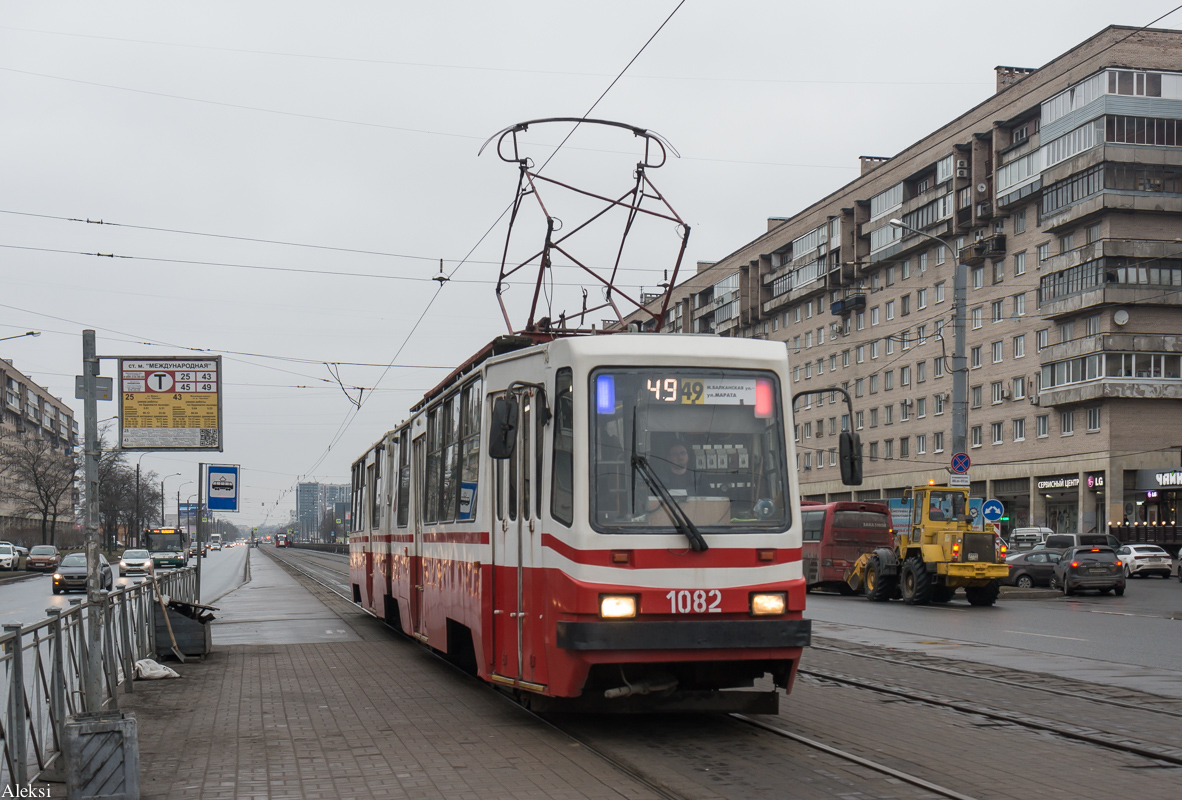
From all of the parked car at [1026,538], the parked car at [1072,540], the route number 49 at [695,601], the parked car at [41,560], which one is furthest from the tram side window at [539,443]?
the parked car at [41,560]

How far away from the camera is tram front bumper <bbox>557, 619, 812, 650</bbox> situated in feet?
28.0

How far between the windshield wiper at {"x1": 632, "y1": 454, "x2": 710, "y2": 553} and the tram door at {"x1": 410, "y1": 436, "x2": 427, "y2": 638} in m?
5.90

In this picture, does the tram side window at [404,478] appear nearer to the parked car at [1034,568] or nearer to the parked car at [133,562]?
the parked car at [1034,568]

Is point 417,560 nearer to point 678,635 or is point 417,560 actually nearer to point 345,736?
point 345,736

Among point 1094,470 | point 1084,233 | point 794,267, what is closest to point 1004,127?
point 1084,233

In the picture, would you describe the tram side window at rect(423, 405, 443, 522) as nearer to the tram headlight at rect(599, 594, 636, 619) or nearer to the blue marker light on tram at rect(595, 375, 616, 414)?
the blue marker light on tram at rect(595, 375, 616, 414)

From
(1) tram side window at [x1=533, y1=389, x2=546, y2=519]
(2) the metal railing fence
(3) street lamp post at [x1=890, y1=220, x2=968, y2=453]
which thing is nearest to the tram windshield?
(1) tram side window at [x1=533, y1=389, x2=546, y2=519]

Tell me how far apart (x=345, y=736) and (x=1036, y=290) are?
55856 mm

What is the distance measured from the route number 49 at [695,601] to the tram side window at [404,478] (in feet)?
25.6

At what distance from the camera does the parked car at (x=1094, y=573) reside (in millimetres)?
32875

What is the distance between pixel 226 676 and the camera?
13750 mm

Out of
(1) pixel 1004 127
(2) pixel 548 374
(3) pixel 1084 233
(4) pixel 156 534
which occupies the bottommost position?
(4) pixel 156 534

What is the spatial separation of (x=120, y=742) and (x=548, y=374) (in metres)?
3.96

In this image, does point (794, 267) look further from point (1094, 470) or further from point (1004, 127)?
point (1094, 470)
